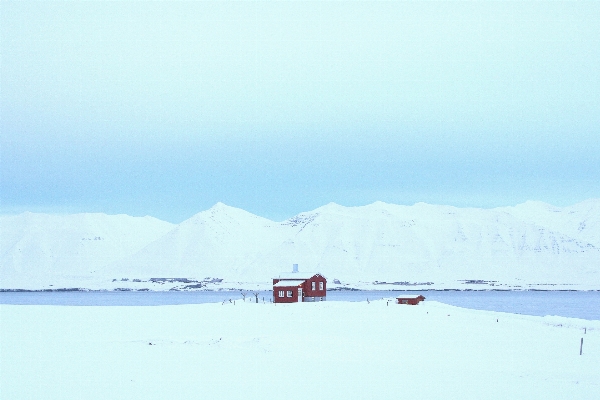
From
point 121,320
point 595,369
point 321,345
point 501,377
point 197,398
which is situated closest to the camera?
point 197,398

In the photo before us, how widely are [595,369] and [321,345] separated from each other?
11.9 metres

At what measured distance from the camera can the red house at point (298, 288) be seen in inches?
2771

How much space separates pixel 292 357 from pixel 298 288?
4277 cm

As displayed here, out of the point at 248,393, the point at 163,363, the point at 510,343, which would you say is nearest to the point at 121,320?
the point at 163,363

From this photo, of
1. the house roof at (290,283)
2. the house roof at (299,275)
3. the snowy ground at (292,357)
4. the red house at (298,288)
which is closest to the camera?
the snowy ground at (292,357)

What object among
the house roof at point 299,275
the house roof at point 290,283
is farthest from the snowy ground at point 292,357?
the house roof at point 299,275

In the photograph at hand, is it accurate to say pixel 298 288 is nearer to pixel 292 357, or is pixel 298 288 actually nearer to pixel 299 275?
pixel 299 275

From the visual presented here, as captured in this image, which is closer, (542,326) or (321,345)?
(321,345)

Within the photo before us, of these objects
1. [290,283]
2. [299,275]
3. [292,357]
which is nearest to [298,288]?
[290,283]

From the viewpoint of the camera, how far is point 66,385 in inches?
832

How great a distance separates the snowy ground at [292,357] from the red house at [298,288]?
19.7 m

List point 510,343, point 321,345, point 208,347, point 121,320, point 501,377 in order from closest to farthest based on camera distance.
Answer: point 501,377 → point 208,347 → point 321,345 → point 510,343 → point 121,320

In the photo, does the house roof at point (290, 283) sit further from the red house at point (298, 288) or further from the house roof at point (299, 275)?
the house roof at point (299, 275)

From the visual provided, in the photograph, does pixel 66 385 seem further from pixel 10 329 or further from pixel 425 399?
pixel 10 329
